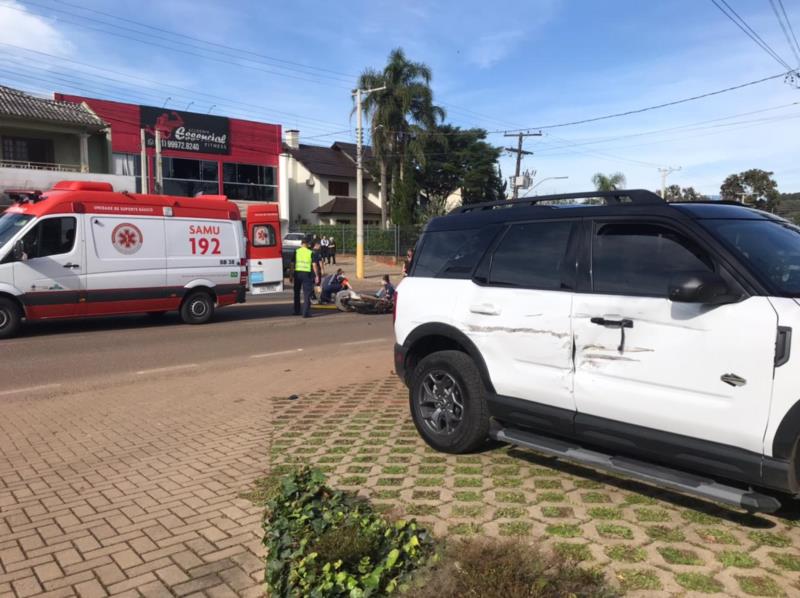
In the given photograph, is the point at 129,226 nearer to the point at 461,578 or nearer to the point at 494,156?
the point at 461,578

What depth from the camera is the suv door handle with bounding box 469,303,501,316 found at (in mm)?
4457

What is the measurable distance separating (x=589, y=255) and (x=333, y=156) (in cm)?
5557

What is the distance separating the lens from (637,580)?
2982mm

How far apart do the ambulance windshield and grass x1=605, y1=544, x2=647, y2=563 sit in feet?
37.3

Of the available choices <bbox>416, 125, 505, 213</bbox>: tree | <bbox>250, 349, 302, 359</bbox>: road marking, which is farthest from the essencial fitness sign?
<bbox>250, 349, 302, 359</bbox>: road marking

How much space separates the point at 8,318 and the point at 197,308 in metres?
3.58

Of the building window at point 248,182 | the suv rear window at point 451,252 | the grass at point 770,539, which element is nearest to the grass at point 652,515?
the grass at point 770,539

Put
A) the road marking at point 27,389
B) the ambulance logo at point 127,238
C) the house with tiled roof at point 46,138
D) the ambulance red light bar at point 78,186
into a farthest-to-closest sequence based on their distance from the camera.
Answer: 1. the house with tiled roof at point 46,138
2. the ambulance logo at point 127,238
3. the ambulance red light bar at point 78,186
4. the road marking at point 27,389

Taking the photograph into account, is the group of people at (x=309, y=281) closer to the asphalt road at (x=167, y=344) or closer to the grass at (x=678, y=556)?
the asphalt road at (x=167, y=344)

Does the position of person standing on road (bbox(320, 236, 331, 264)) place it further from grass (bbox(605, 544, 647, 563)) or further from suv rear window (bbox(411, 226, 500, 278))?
grass (bbox(605, 544, 647, 563))

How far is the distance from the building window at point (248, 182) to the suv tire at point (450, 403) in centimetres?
4005

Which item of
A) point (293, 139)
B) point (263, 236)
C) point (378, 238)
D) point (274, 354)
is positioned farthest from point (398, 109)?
point (274, 354)

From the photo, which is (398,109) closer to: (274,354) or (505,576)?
(274,354)

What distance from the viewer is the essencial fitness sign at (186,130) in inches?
1526
